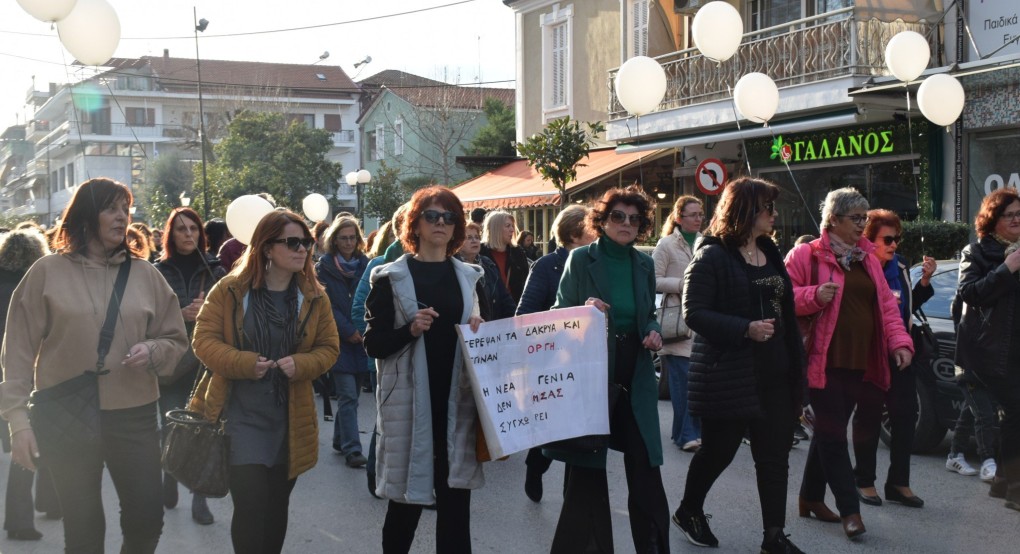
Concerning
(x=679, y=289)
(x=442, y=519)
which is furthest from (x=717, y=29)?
(x=442, y=519)

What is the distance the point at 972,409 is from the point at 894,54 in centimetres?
584

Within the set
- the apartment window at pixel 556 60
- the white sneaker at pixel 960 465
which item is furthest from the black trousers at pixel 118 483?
the apartment window at pixel 556 60

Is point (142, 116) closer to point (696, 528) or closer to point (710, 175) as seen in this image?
point (710, 175)

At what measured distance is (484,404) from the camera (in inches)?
168

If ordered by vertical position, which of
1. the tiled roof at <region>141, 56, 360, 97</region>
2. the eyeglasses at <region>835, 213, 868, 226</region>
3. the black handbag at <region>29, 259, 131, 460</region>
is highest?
the tiled roof at <region>141, 56, 360, 97</region>

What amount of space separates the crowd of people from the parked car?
59 centimetres

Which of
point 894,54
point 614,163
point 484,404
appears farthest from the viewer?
point 614,163

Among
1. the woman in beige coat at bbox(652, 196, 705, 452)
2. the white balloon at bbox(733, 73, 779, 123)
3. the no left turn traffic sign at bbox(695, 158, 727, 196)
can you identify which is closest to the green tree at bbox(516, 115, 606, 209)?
the no left turn traffic sign at bbox(695, 158, 727, 196)

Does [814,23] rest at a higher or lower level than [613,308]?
higher

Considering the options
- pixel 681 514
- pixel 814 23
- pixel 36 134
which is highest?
pixel 36 134

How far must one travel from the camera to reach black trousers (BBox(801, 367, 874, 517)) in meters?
A: 5.59

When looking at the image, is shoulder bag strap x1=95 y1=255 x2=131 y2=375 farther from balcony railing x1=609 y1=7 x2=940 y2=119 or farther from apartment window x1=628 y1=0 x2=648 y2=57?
apartment window x1=628 y1=0 x2=648 y2=57

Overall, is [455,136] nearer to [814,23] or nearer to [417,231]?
[814,23]

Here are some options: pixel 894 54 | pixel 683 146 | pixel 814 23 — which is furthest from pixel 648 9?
pixel 894 54
